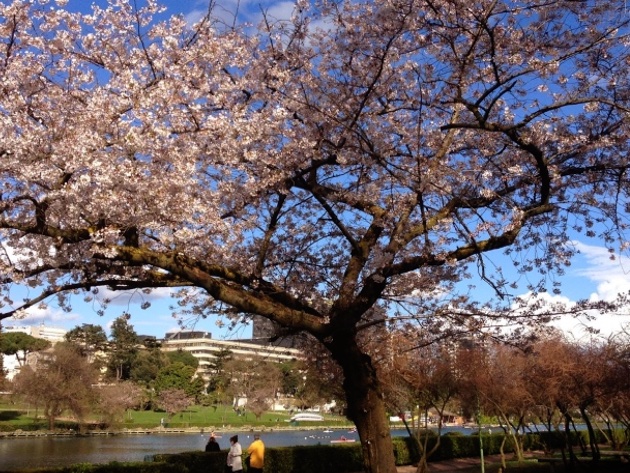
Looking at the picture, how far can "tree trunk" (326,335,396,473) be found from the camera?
7.84 metres

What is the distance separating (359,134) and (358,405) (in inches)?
138

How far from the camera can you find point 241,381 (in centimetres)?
6862

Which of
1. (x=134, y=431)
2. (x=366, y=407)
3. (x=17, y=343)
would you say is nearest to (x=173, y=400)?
(x=134, y=431)

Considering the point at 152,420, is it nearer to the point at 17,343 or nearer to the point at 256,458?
the point at 17,343

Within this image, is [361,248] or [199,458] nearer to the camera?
[361,248]

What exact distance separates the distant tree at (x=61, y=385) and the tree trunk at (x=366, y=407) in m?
39.7

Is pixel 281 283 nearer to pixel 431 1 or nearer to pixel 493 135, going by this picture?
pixel 493 135

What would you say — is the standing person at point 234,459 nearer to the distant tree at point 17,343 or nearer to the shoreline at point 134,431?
the shoreline at point 134,431

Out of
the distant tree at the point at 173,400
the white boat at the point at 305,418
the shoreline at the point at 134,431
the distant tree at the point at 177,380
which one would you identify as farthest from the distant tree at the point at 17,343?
the shoreline at the point at 134,431

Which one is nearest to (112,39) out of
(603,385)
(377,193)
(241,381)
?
(377,193)

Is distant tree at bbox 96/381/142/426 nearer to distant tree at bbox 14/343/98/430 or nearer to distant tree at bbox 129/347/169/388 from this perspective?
distant tree at bbox 14/343/98/430

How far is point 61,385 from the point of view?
43062mm

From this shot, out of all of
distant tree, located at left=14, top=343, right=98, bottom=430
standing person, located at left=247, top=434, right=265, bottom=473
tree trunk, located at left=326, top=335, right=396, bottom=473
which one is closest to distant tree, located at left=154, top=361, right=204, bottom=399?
distant tree, located at left=14, top=343, right=98, bottom=430

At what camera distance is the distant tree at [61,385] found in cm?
4284
